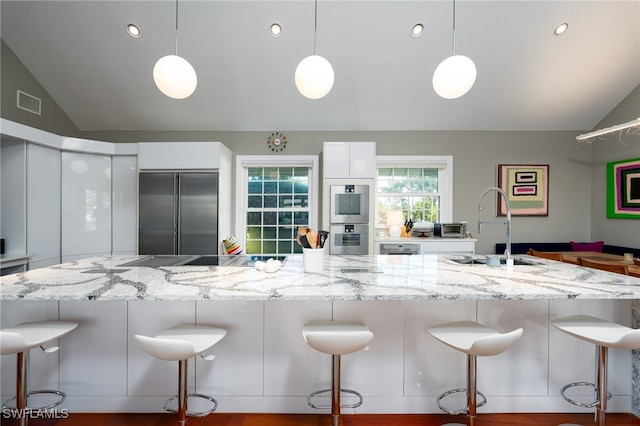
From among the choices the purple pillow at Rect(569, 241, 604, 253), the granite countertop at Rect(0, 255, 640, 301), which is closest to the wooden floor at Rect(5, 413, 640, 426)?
the granite countertop at Rect(0, 255, 640, 301)

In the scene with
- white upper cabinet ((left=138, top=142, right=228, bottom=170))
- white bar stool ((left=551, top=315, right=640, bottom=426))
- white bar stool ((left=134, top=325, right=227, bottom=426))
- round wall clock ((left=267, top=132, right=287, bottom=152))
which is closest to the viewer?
white bar stool ((left=134, top=325, right=227, bottom=426))

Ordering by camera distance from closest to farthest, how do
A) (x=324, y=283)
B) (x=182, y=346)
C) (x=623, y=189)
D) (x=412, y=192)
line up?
(x=182, y=346)
(x=324, y=283)
(x=623, y=189)
(x=412, y=192)

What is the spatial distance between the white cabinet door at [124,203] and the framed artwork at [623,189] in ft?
20.5

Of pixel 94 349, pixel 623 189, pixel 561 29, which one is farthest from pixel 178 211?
pixel 623 189

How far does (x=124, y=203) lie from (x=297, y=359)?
334 cm

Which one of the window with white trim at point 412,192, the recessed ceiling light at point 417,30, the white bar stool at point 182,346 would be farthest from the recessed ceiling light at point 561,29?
the white bar stool at point 182,346

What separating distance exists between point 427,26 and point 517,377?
3.22 m

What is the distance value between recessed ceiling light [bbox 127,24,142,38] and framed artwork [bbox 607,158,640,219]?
5998 mm

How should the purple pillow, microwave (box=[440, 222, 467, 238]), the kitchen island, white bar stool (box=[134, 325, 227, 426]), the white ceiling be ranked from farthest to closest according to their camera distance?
the purple pillow
microwave (box=[440, 222, 467, 238])
the white ceiling
the kitchen island
white bar stool (box=[134, 325, 227, 426])

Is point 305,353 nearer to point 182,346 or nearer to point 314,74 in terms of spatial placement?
point 182,346

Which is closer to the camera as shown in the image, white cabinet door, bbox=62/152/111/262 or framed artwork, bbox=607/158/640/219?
white cabinet door, bbox=62/152/111/262

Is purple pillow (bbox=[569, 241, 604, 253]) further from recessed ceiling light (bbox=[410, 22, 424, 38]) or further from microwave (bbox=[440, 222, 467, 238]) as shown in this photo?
recessed ceiling light (bbox=[410, 22, 424, 38])

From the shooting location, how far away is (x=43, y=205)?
11.5ft

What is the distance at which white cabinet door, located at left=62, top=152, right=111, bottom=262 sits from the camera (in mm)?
3732
